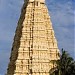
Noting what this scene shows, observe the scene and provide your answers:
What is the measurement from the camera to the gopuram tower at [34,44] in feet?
283

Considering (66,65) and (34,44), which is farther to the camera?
(34,44)

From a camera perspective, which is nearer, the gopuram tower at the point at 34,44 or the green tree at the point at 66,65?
the green tree at the point at 66,65

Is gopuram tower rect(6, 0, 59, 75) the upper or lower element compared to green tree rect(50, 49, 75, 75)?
upper

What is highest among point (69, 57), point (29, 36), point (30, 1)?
point (30, 1)

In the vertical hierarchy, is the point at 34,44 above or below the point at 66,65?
above

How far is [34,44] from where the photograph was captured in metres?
87.8

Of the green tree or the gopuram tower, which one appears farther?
the gopuram tower

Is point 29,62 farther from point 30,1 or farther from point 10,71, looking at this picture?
point 30,1

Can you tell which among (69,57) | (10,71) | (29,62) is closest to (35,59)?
(29,62)

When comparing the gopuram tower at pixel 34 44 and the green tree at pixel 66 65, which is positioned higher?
the gopuram tower at pixel 34 44

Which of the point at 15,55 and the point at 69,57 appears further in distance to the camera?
the point at 15,55

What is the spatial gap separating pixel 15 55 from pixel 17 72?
5325mm

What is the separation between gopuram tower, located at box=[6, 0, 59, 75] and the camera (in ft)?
283

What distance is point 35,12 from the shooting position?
3597 inches
